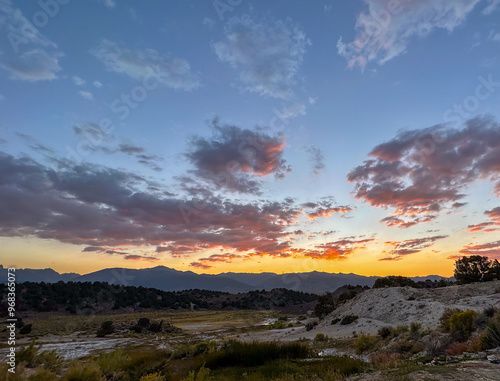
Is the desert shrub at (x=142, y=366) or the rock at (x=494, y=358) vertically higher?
the rock at (x=494, y=358)

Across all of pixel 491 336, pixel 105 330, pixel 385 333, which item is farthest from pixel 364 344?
pixel 105 330

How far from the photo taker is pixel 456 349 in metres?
13.6

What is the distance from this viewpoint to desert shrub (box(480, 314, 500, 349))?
12539mm

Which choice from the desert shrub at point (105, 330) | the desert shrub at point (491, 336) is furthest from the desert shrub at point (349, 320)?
the desert shrub at point (105, 330)

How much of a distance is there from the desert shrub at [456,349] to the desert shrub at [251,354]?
22.2 ft

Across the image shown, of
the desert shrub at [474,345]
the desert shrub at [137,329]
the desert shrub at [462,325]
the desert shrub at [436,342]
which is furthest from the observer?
the desert shrub at [137,329]

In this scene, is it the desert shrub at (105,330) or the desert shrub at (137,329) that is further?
the desert shrub at (137,329)

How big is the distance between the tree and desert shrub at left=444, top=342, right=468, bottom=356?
42.7 meters

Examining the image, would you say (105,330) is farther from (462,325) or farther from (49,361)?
(462,325)

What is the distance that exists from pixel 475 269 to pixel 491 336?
45.1 metres

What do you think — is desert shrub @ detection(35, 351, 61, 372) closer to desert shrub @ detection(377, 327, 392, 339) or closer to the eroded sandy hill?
desert shrub @ detection(377, 327, 392, 339)

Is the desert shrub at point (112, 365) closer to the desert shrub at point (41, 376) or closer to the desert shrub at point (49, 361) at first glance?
the desert shrub at point (49, 361)

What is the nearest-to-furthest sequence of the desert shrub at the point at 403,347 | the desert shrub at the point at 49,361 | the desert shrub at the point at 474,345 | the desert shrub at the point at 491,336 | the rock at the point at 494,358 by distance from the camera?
the rock at the point at 494,358, the desert shrub at the point at 491,336, the desert shrub at the point at 474,345, the desert shrub at the point at 49,361, the desert shrub at the point at 403,347

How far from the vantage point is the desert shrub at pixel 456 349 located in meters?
13.3
